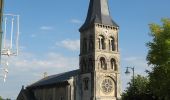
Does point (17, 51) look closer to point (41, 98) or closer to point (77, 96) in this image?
point (77, 96)

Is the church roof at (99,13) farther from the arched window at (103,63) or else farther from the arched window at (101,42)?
the arched window at (103,63)

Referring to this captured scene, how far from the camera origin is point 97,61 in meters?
56.4

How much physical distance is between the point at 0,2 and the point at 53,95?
191 feet

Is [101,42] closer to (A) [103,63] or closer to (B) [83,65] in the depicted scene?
(A) [103,63]

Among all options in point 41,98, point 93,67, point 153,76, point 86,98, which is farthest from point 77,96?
point 153,76

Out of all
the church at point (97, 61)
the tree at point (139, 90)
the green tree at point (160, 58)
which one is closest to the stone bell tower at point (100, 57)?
the church at point (97, 61)

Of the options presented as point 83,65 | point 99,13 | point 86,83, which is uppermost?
point 99,13

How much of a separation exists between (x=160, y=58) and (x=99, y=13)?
2896 cm

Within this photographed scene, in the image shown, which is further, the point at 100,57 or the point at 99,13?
the point at 99,13

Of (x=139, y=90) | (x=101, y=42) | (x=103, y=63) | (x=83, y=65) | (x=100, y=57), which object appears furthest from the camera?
(x=83, y=65)

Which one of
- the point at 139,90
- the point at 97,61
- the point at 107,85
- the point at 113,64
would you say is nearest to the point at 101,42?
the point at 97,61

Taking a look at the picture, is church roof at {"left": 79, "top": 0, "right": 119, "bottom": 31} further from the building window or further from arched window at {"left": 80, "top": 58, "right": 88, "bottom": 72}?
the building window

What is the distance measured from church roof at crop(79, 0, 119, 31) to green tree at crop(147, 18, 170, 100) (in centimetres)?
2551

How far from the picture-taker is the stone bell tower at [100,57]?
56.3 meters
